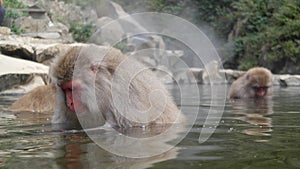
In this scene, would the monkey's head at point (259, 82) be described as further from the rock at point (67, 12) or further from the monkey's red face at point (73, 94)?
the rock at point (67, 12)

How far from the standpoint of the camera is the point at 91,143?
8.06 ft

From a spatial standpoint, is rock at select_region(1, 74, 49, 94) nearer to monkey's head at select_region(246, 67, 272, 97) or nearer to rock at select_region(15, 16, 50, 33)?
monkey's head at select_region(246, 67, 272, 97)

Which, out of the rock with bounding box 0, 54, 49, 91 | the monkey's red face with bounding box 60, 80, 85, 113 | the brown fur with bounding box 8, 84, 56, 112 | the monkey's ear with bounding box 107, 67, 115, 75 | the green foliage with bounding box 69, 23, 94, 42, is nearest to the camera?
the monkey's red face with bounding box 60, 80, 85, 113

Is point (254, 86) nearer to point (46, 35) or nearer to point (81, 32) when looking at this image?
point (46, 35)

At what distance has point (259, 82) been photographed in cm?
717

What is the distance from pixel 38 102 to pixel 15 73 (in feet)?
8.93

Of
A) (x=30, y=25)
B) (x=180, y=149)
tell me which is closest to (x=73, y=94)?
(x=180, y=149)

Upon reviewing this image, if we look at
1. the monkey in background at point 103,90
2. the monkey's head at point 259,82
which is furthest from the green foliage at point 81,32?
the monkey in background at point 103,90

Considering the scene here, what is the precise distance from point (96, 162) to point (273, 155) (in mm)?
723

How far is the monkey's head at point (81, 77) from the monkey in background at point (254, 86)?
4.38 metres

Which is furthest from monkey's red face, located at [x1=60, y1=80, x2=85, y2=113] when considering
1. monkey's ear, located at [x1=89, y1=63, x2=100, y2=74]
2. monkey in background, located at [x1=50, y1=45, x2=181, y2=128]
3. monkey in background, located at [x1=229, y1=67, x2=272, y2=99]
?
monkey in background, located at [x1=229, y1=67, x2=272, y2=99]

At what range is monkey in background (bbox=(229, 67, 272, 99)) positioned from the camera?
23.4 feet

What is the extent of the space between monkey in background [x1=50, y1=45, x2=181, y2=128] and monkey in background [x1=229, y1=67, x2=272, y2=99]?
3.97 metres

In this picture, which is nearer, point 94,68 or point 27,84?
point 94,68
